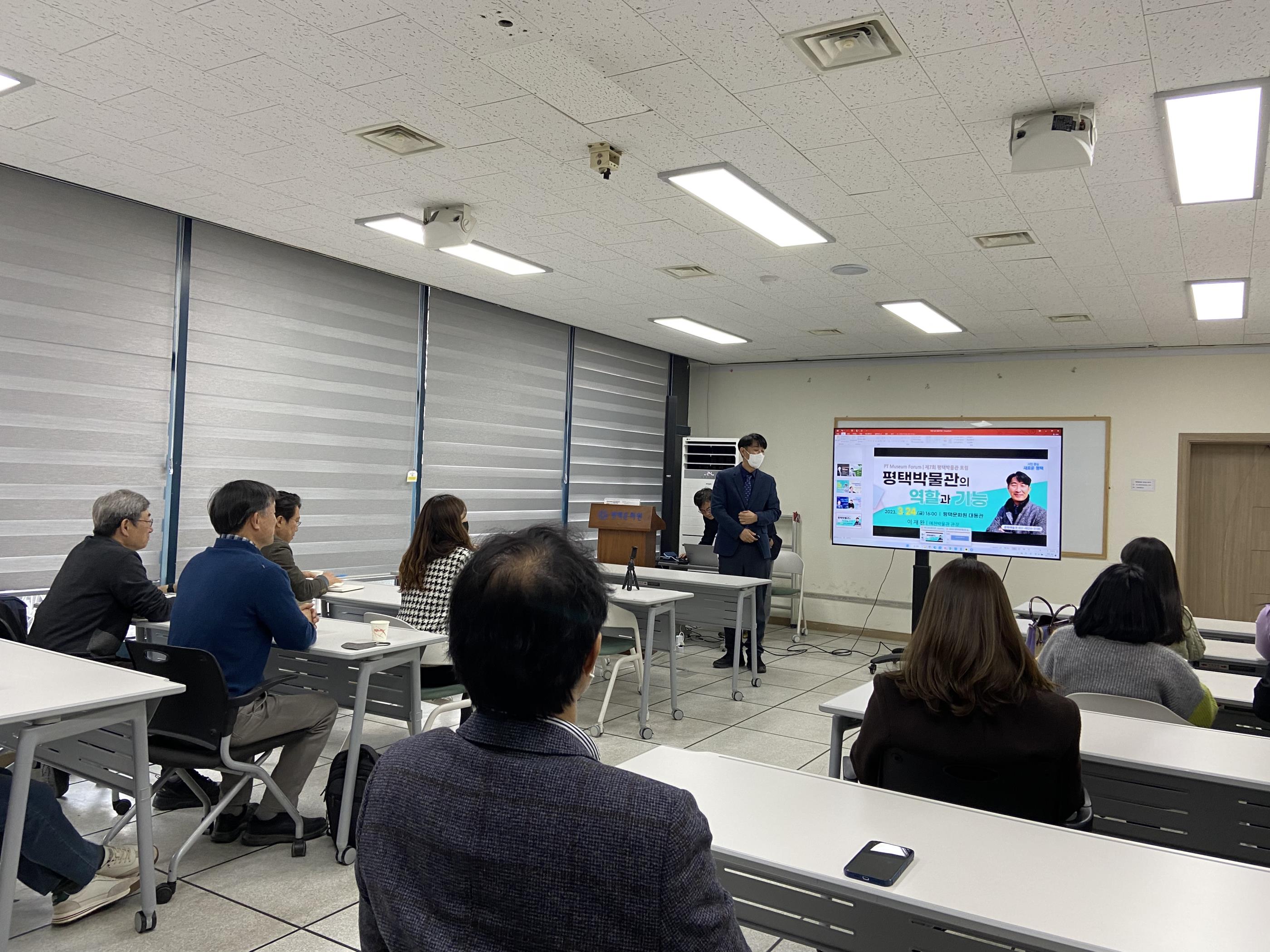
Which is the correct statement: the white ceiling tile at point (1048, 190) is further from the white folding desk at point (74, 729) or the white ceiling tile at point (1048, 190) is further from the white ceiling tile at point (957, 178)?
the white folding desk at point (74, 729)

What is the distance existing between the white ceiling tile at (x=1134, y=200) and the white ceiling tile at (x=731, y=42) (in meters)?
1.80

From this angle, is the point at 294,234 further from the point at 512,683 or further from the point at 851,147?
the point at 512,683

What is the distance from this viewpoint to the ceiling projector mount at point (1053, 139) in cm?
305

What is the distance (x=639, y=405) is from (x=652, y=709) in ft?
13.7

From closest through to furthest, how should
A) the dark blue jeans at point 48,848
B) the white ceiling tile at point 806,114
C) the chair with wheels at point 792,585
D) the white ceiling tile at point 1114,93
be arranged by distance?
1. the dark blue jeans at point 48,848
2. the white ceiling tile at point 1114,93
3. the white ceiling tile at point 806,114
4. the chair with wheels at point 792,585

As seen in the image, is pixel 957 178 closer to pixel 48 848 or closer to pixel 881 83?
pixel 881 83

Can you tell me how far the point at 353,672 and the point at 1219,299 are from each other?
5.75 metres

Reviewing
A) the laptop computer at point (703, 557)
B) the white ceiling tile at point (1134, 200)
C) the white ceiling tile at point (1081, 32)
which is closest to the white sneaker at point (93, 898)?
the white ceiling tile at point (1081, 32)

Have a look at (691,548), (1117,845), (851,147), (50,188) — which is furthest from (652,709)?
(50,188)

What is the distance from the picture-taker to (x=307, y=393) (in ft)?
18.4

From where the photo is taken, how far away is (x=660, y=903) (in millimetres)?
887

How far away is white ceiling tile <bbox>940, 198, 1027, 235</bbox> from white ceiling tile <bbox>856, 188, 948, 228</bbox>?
0.07m

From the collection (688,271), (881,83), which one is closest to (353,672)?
(881,83)

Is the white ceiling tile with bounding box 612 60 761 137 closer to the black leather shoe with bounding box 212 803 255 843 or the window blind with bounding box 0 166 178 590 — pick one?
the black leather shoe with bounding box 212 803 255 843
